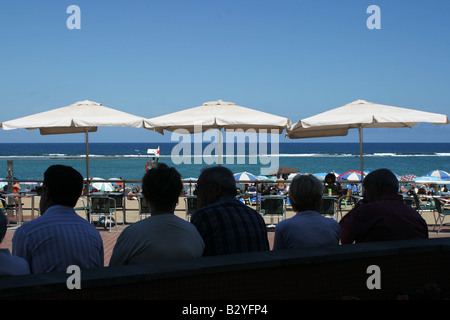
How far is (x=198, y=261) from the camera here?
2.45 m

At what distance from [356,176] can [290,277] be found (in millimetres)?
17187

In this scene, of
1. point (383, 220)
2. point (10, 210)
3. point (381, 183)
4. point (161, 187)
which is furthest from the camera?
point (10, 210)

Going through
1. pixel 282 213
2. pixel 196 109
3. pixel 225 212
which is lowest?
pixel 282 213

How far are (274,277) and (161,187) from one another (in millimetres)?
839

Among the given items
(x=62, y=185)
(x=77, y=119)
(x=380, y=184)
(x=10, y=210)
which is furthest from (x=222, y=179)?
(x=10, y=210)

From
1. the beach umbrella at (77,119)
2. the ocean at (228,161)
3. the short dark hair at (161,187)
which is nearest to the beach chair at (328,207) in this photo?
the beach umbrella at (77,119)

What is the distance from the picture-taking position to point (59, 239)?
2.71 meters

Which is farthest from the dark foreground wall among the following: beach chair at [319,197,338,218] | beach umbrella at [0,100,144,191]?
beach umbrella at [0,100,144,191]

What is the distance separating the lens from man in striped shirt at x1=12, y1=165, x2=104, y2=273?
105 inches

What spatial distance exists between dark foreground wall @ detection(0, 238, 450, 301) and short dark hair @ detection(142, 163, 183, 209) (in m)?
0.51

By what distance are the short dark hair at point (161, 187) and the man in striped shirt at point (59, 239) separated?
0.38 metres

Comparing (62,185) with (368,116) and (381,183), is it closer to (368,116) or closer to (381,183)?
(381,183)
